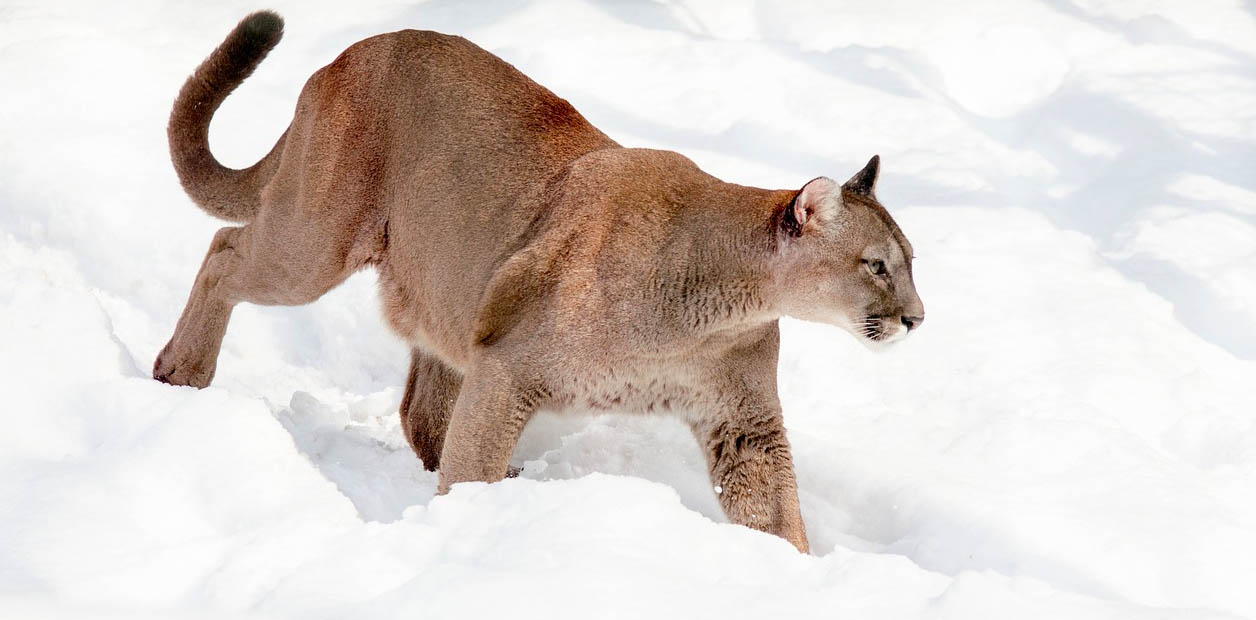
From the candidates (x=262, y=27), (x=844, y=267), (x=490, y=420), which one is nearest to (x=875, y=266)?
(x=844, y=267)

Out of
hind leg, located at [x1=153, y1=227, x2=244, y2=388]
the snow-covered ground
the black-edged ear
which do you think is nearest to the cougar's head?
the black-edged ear

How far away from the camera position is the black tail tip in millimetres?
5441

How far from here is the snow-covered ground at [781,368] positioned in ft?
10.7

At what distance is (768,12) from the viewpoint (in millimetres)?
9656

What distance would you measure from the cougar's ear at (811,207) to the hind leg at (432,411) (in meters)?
1.80

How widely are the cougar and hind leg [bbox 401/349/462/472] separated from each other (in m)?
0.37

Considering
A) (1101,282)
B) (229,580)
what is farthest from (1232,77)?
(229,580)

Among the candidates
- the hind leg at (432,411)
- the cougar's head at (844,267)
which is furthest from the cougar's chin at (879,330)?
the hind leg at (432,411)

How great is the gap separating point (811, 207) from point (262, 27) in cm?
244

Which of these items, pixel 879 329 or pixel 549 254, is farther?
pixel 549 254

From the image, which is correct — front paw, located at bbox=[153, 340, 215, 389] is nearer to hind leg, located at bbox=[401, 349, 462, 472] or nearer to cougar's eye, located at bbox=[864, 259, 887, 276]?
hind leg, located at bbox=[401, 349, 462, 472]

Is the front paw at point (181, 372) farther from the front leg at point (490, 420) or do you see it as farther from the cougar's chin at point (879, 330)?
the cougar's chin at point (879, 330)

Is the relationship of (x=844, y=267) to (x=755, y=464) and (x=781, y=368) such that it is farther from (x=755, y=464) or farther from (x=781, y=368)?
(x=781, y=368)

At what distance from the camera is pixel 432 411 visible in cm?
561
